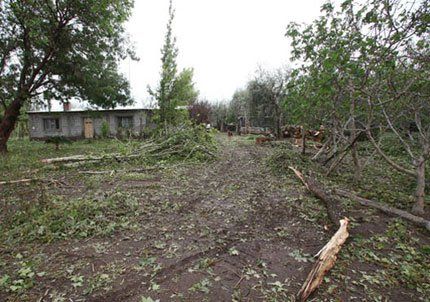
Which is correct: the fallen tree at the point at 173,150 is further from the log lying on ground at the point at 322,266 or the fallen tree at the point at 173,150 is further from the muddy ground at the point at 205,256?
the log lying on ground at the point at 322,266

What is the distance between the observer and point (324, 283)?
249 centimetres

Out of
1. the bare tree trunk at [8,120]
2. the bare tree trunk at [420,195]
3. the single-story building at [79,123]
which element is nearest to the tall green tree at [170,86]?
the single-story building at [79,123]

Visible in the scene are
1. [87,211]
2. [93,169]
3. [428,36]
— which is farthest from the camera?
[93,169]

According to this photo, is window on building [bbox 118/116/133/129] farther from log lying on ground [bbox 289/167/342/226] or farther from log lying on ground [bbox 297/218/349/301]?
log lying on ground [bbox 297/218/349/301]

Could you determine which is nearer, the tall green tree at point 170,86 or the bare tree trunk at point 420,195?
the bare tree trunk at point 420,195

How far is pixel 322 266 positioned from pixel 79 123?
73.7 feet

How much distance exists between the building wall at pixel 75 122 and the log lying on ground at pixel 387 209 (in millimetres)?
17411

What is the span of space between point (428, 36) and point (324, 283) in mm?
4924

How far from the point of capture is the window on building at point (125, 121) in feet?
66.1

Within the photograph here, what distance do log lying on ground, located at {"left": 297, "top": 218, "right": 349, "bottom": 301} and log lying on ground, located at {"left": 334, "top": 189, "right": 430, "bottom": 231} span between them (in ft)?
5.28

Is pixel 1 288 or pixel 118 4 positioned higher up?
pixel 118 4

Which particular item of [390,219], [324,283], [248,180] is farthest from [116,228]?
[390,219]

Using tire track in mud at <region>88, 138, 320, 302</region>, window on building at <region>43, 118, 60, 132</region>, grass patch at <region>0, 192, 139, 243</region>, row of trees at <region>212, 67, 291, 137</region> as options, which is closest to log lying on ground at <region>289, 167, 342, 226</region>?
tire track in mud at <region>88, 138, 320, 302</region>

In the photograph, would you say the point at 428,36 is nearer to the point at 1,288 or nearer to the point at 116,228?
the point at 116,228
